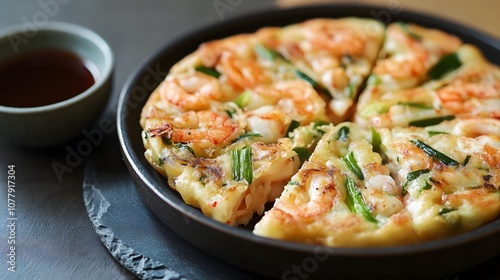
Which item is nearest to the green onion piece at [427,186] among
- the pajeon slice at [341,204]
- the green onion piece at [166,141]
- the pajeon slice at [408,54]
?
the pajeon slice at [341,204]

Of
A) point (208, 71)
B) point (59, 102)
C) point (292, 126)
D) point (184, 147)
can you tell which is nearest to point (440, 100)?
point (292, 126)

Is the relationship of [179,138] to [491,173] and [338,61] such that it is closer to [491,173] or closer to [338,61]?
[338,61]

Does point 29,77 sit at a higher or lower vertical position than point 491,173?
lower

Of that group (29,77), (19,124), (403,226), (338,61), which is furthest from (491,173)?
(29,77)

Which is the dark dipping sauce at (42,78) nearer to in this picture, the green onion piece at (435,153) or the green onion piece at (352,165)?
the green onion piece at (352,165)

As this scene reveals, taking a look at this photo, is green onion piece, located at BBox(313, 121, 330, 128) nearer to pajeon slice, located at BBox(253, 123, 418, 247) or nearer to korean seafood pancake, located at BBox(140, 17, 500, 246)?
korean seafood pancake, located at BBox(140, 17, 500, 246)

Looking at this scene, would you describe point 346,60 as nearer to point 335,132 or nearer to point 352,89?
point 352,89
